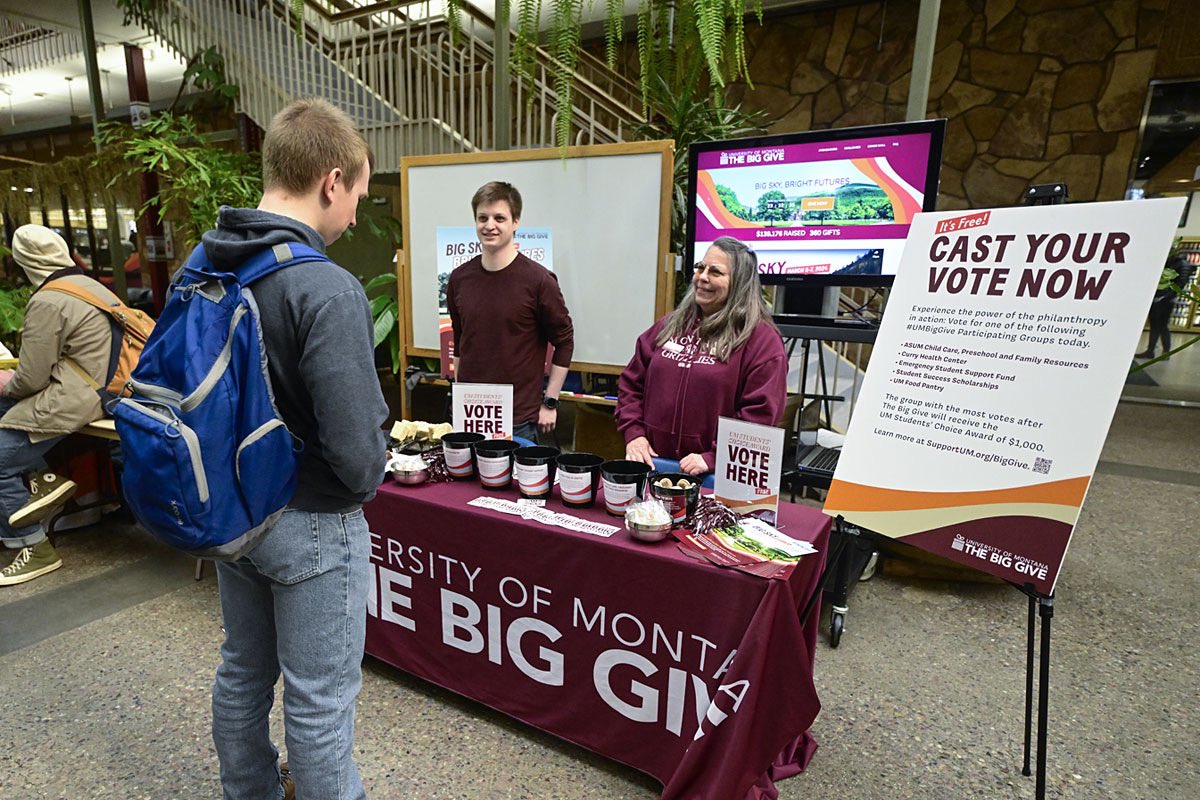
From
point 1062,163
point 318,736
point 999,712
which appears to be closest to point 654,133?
point 999,712

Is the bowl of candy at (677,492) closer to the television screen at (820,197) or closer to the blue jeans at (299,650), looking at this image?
the blue jeans at (299,650)

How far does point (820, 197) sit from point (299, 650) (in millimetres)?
2232

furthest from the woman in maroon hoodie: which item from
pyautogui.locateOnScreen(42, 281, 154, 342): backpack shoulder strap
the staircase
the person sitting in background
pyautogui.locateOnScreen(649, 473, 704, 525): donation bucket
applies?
the person sitting in background

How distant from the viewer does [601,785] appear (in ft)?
4.96

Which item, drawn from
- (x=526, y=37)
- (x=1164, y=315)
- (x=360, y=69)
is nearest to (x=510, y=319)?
(x=526, y=37)

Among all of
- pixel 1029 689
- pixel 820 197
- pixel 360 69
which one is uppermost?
pixel 360 69

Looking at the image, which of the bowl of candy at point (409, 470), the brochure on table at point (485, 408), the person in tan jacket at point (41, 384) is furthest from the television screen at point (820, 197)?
the person in tan jacket at point (41, 384)

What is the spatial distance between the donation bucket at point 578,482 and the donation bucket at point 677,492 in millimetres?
153

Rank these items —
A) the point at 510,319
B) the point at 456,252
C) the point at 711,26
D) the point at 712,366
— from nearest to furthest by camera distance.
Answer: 1. the point at 711,26
2. the point at 712,366
3. the point at 510,319
4. the point at 456,252

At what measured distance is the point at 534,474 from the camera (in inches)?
60.7

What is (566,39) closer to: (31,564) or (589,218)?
(589,218)

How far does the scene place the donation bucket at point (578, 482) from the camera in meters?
1.50

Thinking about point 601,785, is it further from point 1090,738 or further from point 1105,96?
point 1105,96

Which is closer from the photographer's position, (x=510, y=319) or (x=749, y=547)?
(x=749, y=547)
